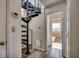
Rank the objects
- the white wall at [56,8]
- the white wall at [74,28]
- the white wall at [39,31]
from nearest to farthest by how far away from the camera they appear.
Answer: the white wall at [74,28], the white wall at [56,8], the white wall at [39,31]

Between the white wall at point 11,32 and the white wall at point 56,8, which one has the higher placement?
the white wall at point 56,8

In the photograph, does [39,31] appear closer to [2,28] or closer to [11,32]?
[11,32]

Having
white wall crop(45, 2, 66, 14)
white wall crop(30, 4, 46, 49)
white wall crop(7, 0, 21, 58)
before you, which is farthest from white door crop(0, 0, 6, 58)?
white wall crop(30, 4, 46, 49)

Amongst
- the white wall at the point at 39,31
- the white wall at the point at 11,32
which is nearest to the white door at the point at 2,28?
the white wall at the point at 11,32

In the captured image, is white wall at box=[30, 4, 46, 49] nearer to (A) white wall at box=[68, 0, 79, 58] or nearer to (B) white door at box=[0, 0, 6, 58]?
(A) white wall at box=[68, 0, 79, 58]

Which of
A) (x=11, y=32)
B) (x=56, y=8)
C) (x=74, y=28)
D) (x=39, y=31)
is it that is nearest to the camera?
(x=11, y=32)

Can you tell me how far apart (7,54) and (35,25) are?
450cm

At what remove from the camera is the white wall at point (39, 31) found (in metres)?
6.30

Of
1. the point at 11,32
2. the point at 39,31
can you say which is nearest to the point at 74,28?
the point at 11,32

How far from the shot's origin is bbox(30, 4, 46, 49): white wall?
630cm

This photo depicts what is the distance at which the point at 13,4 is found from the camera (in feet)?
7.64

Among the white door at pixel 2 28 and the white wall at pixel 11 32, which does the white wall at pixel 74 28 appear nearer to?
the white wall at pixel 11 32

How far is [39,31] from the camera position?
644 cm

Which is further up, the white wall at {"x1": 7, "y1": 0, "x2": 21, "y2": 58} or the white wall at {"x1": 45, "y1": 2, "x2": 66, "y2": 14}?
the white wall at {"x1": 45, "y1": 2, "x2": 66, "y2": 14}
